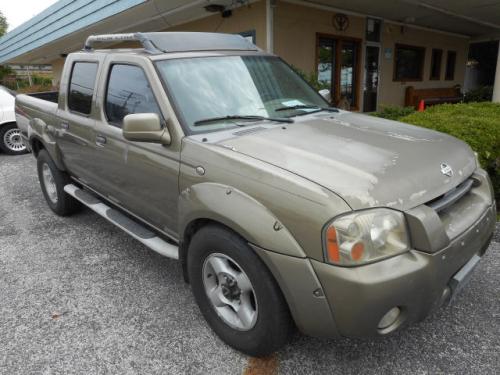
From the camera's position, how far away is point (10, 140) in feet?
30.3

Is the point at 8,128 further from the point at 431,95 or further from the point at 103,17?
the point at 431,95

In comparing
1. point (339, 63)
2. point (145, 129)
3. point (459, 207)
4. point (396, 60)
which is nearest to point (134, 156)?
point (145, 129)

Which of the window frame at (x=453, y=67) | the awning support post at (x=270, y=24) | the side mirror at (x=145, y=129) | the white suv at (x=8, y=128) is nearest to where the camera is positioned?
the side mirror at (x=145, y=129)

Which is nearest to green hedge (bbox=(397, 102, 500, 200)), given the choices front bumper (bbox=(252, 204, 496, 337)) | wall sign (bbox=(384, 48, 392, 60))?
front bumper (bbox=(252, 204, 496, 337))

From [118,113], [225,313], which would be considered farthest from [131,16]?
[225,313]

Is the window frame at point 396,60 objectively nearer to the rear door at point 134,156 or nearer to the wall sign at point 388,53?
the wall sign at point 388,53

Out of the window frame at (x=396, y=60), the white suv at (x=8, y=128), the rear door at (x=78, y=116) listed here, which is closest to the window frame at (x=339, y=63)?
the window frame at (x=396, y=60)

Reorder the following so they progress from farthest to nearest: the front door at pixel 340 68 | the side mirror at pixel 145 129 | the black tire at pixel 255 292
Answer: the front door at pixel 340 68, the side mirror at pixel 145 129, the black tire at pixel 255 292

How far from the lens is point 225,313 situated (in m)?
2.57

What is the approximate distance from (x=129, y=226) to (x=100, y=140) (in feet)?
2.62

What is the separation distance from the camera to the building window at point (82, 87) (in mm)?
3736

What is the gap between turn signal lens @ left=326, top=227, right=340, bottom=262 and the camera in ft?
6.18

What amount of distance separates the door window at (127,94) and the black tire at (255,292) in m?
0.99

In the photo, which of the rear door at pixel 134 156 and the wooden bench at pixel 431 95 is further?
the wooden bench at pixel 431 95
